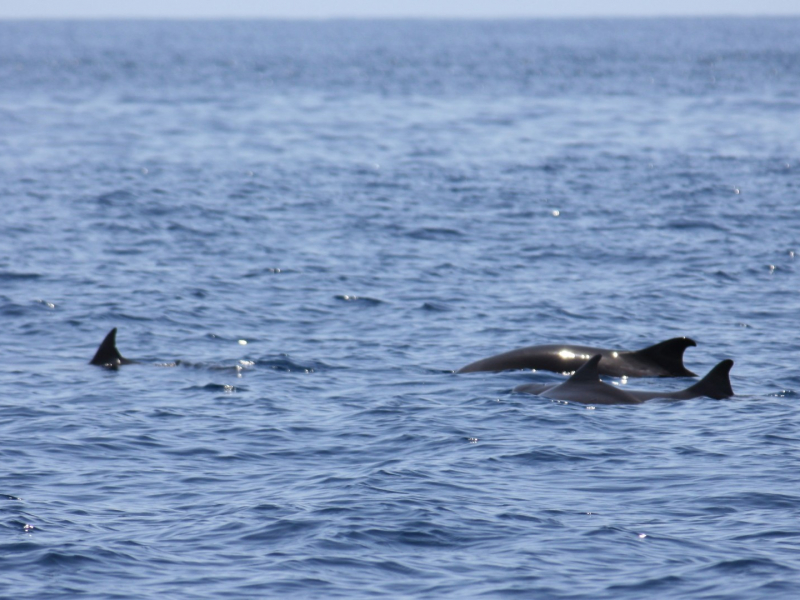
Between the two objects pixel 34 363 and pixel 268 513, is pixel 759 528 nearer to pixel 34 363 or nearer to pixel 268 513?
pixel 268 513

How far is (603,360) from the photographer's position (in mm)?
19328

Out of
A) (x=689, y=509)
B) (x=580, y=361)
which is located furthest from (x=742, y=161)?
(x=689, y=509)

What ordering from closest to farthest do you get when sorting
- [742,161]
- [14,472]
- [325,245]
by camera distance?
[14,472], [325,245], [742,161]

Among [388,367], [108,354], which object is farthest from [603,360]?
[108,354]

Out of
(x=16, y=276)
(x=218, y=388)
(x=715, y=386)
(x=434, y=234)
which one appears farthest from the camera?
(x=434, y=234)

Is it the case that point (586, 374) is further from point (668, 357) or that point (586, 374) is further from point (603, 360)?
point (668, 357)

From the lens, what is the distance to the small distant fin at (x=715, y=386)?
17.3m

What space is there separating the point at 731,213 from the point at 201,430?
851 inches

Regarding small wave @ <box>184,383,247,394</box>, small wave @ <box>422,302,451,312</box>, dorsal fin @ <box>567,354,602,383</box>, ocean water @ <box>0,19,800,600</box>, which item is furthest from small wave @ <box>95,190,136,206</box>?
dorsal fin @ <box>567,354,602,383</box>

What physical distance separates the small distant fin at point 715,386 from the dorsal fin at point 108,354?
9.25 meters

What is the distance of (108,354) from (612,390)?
326 inches

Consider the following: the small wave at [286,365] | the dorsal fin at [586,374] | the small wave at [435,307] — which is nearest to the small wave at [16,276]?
the small wave at [286,365]

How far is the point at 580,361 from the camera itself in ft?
64.4

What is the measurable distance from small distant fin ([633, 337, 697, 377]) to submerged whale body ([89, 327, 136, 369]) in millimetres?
8582
